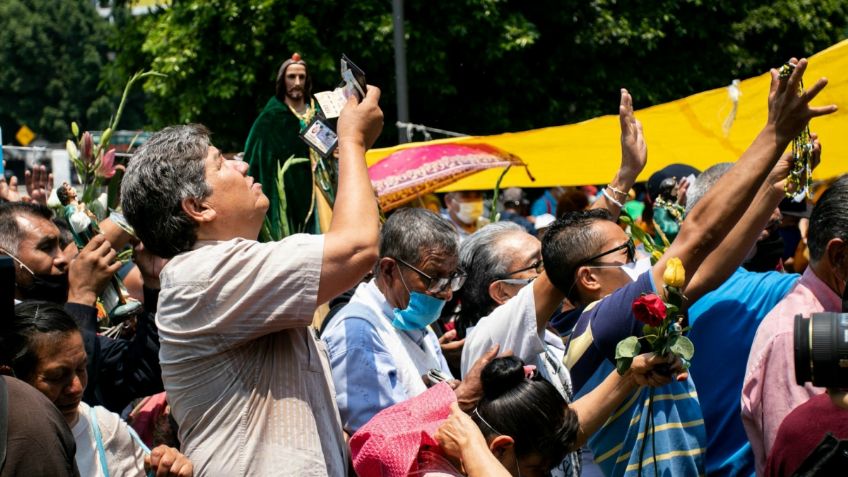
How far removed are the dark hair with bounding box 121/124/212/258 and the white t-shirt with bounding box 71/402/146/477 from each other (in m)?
0.92

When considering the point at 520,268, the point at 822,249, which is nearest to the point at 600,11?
the point at 520,268

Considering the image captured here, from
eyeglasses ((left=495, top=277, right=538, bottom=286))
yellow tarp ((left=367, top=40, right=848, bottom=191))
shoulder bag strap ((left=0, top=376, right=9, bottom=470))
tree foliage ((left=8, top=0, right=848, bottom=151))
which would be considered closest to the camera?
shoulder bag strap ((left=0, top=376, right=9, bottom=470))

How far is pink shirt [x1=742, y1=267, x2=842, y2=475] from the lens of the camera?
3.44 meters

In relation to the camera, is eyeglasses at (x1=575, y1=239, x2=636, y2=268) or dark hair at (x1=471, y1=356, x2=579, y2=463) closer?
dark hair at (x1=471, y1=356, x2=579, y2=463)

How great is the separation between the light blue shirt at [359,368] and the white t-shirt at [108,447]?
0.72 meters

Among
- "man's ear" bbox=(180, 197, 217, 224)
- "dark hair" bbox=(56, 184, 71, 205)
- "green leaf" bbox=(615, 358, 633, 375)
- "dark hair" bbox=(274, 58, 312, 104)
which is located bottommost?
"green leaf" bbox=(615, 358, 633, 375)

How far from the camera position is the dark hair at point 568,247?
4.07 metres

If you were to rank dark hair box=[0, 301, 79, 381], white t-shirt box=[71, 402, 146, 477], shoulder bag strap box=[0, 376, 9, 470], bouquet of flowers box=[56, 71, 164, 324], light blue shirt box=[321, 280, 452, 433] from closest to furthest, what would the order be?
shoulder bag strap box=[0, 376, 9, 470] → dark hair box=[0, 301, 79, 381] → white t-shirt box=[71, 402, 146, 477] → light blue shirt box=[321, 280, 452, 433] → bouquet of flowers box=[56, 71, 164, 324]

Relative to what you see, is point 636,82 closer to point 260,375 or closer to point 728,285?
point 728,285

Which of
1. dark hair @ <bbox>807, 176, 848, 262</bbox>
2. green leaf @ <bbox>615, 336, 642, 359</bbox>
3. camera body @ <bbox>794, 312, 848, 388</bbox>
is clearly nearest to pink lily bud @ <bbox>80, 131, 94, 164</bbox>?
green leaf @ <bbox>615, 336, 642, 359</bbox>

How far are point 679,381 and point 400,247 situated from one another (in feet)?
4.71

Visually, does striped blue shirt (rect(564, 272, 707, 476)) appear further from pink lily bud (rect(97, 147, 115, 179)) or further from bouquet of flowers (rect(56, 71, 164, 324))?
pink lily bud (rect(97, 147, 115, 179))

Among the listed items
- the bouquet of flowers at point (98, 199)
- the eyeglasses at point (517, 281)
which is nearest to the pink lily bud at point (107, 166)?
the bouquet of flowers at point (98, 199)

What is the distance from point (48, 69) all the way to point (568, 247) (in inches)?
2272
